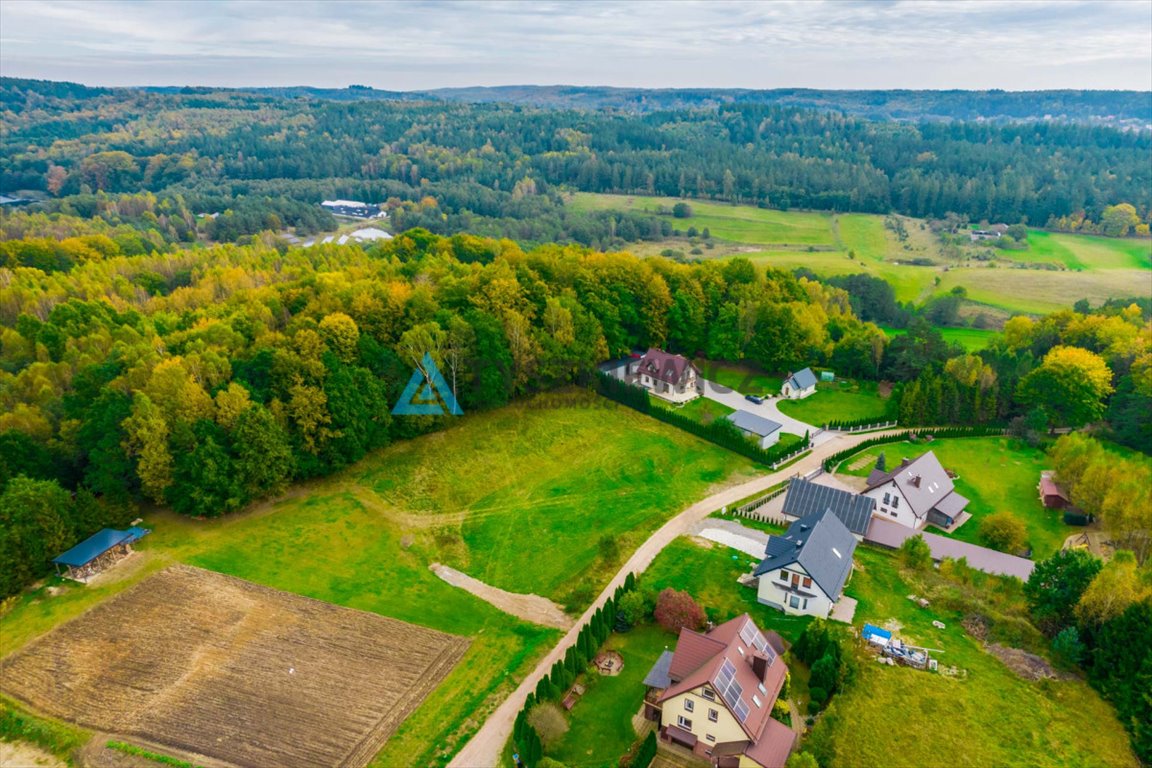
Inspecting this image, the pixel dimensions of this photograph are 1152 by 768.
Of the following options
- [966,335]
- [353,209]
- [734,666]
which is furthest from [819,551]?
[353,209]

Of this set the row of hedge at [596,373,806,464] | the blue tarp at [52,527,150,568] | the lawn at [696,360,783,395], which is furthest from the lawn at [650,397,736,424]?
the blue tarp at [52,527,150,568]

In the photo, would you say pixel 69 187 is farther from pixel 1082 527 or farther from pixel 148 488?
pixel 1082 527

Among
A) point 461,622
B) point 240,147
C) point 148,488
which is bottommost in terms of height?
point 461,622

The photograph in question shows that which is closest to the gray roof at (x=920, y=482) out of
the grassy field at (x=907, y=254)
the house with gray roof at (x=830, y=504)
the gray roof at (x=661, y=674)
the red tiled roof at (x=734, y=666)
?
the house with gray roof at (x=830, y=504)

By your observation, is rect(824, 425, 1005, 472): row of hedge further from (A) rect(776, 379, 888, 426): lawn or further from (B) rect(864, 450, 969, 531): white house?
A: (B) rect(864, 450, 969, 531): white house

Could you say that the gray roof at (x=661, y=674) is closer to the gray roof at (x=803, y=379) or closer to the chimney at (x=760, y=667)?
the chimney at (x=760, y=667)

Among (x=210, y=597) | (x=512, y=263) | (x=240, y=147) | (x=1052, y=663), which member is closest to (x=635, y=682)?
(x=1052, y=663)
